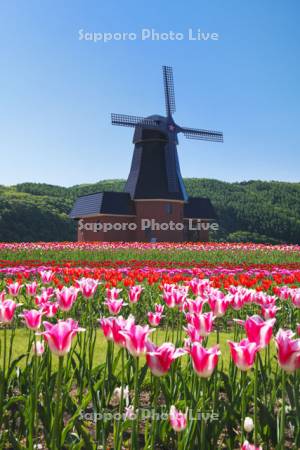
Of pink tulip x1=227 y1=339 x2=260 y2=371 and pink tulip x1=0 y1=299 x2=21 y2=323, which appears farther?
pink tulip x1=0 y1=299 x2=21 y2=323

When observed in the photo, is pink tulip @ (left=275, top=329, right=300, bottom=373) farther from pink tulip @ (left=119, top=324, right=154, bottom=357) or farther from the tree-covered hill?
the tree-covered hill

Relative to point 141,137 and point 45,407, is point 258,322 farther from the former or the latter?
point 141,137

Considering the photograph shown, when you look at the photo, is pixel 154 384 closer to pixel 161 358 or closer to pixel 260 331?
pixel 161 358

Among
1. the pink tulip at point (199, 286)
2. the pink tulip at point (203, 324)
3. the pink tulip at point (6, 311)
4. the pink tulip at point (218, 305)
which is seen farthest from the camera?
the pink tulip at point (199, 286)

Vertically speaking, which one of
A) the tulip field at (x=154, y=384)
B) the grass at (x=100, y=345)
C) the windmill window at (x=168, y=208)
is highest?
the windmill window at (x=168, y=208)

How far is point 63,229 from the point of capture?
49.5 m

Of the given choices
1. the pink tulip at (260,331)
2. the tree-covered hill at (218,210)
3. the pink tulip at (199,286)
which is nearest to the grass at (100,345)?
the pink tulip at (199,286)

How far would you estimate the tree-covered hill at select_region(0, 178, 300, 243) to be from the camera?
4641 centimetres

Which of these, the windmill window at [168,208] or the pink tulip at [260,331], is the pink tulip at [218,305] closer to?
the pink tulip at [260,331]

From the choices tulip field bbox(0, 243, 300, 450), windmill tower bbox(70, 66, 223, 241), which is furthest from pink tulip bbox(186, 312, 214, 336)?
windmill tower bbox(70, 66, 223, 241)

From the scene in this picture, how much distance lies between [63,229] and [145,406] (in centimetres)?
4635

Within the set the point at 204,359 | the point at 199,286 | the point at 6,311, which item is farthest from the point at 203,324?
the point at 199,286

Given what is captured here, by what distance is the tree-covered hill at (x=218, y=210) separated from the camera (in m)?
46.4

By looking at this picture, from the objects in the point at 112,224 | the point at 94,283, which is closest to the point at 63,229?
the point at 112,224
